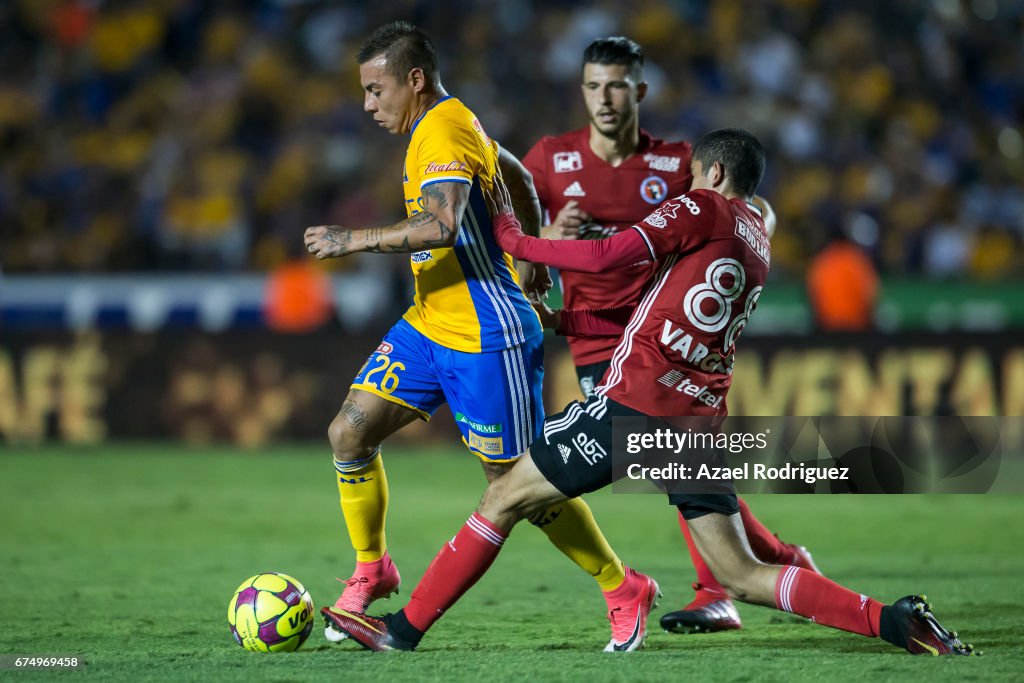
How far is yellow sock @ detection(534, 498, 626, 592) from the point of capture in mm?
5461

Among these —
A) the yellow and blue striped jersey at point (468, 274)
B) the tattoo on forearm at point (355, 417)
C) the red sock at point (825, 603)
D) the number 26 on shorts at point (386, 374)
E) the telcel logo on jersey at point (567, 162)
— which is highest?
the telcel logo on jersey at point (567, 162)

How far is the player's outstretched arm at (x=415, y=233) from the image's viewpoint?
201 inches

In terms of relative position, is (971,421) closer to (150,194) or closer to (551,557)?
(551,557)

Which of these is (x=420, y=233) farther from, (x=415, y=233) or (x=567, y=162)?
(x=567, y=162)

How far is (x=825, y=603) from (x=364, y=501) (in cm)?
199

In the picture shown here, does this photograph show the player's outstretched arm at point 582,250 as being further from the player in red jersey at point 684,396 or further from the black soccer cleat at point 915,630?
the black soccer cleat at point 915,630

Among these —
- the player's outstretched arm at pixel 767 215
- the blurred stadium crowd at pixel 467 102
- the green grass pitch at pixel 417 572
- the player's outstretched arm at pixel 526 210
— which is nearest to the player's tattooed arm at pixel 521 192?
the player's outstretched arm at pixel 526 210

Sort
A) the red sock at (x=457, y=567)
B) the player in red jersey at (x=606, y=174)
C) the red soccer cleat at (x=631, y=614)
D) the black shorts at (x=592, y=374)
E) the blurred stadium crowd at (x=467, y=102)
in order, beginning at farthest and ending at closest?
1. the blurred stadium crowd at (x=467, y=102)
2. the player in red jersey at (x=606, y=174)
3. the black shorts at (x=592, y=374)
4. the red soccer cleat at (x=631, y=614)
5. the red sock at (x=457, y=567)

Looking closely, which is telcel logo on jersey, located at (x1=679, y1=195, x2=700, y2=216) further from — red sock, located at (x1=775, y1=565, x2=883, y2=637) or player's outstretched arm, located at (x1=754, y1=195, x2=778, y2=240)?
red sock, located at (x1=775, y1=565, x2=883, y2=637)

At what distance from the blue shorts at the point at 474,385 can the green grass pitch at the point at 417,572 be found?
848 millimetres

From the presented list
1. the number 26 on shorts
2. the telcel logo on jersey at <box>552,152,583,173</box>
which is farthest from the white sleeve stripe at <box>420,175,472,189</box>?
the telcel logo on jersey at <box>552,152,583,173</box>

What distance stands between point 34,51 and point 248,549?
12.0 meters

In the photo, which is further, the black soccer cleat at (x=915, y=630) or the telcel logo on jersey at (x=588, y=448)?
the telcel logo on jersey at (x=588, y=448)

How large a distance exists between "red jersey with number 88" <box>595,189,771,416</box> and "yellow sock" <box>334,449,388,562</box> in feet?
4.09
